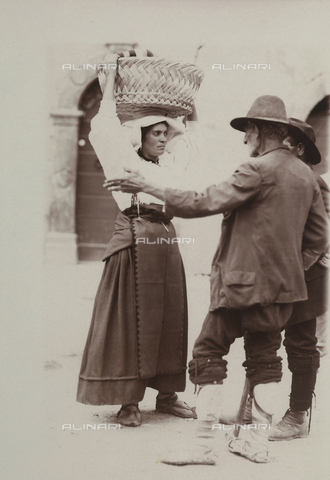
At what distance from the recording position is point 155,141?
4152mm

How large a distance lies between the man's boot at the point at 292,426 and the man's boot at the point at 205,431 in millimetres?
559

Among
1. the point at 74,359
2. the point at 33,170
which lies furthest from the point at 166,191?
the point at 74,359

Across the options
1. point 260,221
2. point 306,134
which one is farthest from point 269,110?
point 260,221

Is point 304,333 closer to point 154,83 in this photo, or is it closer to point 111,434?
point 111,434

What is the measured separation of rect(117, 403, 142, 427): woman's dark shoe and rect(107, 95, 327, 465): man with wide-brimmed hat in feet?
1.50

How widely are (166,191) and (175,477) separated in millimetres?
1611

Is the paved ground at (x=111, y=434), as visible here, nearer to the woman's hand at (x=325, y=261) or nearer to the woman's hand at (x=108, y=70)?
the woman's hand at (x=325, y=261)

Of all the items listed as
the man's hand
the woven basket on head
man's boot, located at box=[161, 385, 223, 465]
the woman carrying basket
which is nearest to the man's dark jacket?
the man's hand

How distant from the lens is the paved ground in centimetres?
371

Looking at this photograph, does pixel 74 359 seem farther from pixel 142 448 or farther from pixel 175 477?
pixel 175 477

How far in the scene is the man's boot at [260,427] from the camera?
364 centimetres

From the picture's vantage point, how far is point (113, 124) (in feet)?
13.0

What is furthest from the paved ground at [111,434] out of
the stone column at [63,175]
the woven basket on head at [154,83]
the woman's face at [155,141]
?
the stone column at [63,175]

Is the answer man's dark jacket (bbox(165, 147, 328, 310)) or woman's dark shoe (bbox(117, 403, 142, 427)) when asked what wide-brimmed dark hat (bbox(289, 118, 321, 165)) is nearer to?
man's dark jacket (bbox(165, 147, 328, 310))
